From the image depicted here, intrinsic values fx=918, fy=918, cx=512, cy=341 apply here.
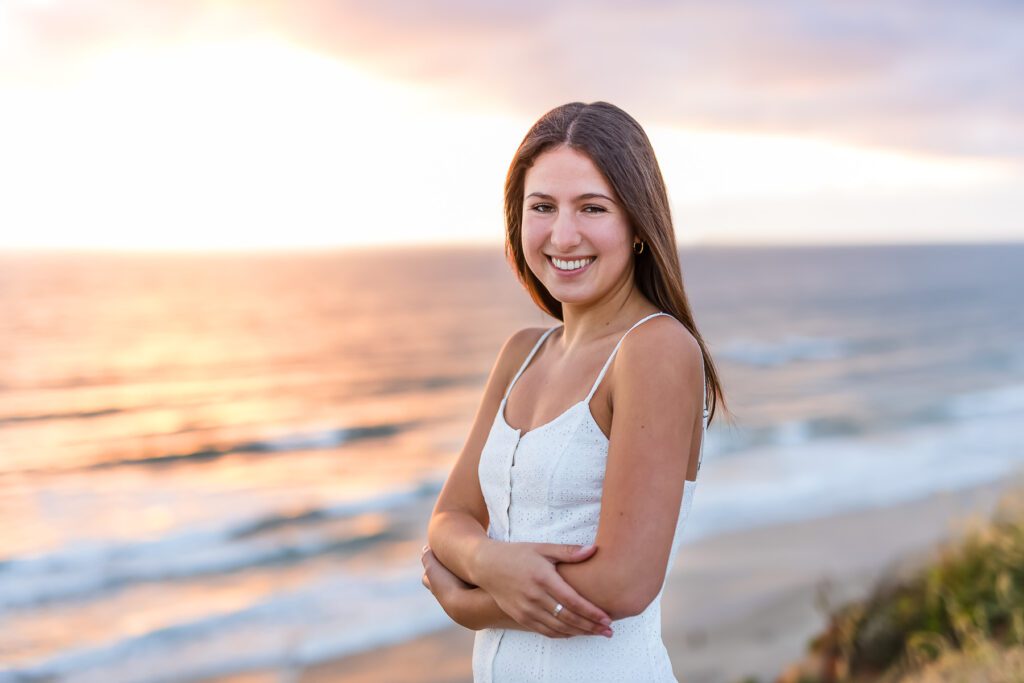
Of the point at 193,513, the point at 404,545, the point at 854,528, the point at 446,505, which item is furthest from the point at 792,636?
the point at 193,513

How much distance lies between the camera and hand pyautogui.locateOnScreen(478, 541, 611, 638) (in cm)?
176

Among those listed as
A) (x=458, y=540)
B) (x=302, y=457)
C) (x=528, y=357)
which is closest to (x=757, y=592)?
(x=528, y=357)

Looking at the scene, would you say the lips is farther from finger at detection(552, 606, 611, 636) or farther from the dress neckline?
finger at detection(552, 606, 611, 636)

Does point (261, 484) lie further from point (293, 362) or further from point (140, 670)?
point (293, 362)

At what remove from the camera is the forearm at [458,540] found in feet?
6.43

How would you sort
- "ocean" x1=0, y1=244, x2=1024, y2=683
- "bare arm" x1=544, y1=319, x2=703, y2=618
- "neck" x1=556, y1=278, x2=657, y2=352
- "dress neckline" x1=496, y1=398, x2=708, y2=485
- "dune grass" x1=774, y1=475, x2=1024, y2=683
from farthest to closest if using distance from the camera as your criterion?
1. "ocean" x1=0, y1=244, x2=1024, y2=683
2. "dune grass" x1=774, y1=475, x2=1024, y2=683
3. "neck" x1=556, y1=278, x2=657, y2=352
4. "dress neckline" x1=496, y1=398, x2=708, y2=485
5. "bare arm" x1=544, y1=319, x2=703, y2=618

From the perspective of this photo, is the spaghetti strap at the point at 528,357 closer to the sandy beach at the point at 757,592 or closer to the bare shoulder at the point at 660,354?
the bare shoulder at the point at 660,354

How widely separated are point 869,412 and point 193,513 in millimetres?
14193

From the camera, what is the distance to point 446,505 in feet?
7.46

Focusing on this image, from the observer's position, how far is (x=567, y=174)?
1.90 metres

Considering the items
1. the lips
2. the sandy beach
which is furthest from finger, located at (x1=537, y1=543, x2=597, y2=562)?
the sandy beach

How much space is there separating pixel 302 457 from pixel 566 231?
52.8ft

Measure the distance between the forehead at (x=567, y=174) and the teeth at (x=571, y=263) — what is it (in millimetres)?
148

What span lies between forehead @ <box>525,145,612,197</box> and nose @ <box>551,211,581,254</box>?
0.05 meters
